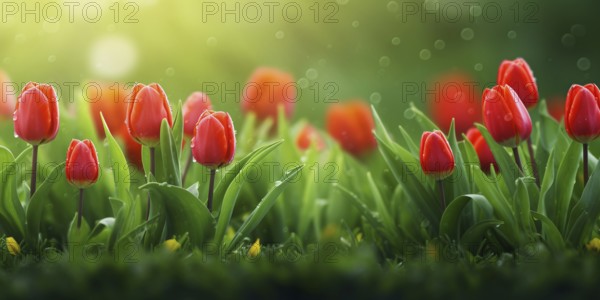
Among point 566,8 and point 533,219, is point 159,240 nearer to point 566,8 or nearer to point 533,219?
point 533,219

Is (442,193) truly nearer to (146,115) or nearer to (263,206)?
(263,206)

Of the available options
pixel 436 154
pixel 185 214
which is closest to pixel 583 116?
pixel 436 154

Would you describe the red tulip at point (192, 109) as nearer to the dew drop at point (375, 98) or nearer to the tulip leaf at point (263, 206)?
the tulip leaf at point (263, 206)

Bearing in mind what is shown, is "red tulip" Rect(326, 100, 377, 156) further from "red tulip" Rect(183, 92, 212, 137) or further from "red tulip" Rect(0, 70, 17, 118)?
"red tulip" Rect(0, 70, 17, 118)

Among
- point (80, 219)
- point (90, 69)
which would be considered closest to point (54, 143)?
point (80, 219)

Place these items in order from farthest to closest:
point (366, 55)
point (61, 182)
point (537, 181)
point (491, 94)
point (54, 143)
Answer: point (366, 55)
point (54, 143)
point (61, 182)
point (537, 181)
point (491, 94)

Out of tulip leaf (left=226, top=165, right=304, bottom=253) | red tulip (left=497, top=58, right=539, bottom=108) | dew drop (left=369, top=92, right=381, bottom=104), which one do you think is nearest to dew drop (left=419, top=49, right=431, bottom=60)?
dew drop (left=369, top=92, right=381, bottom=104)
